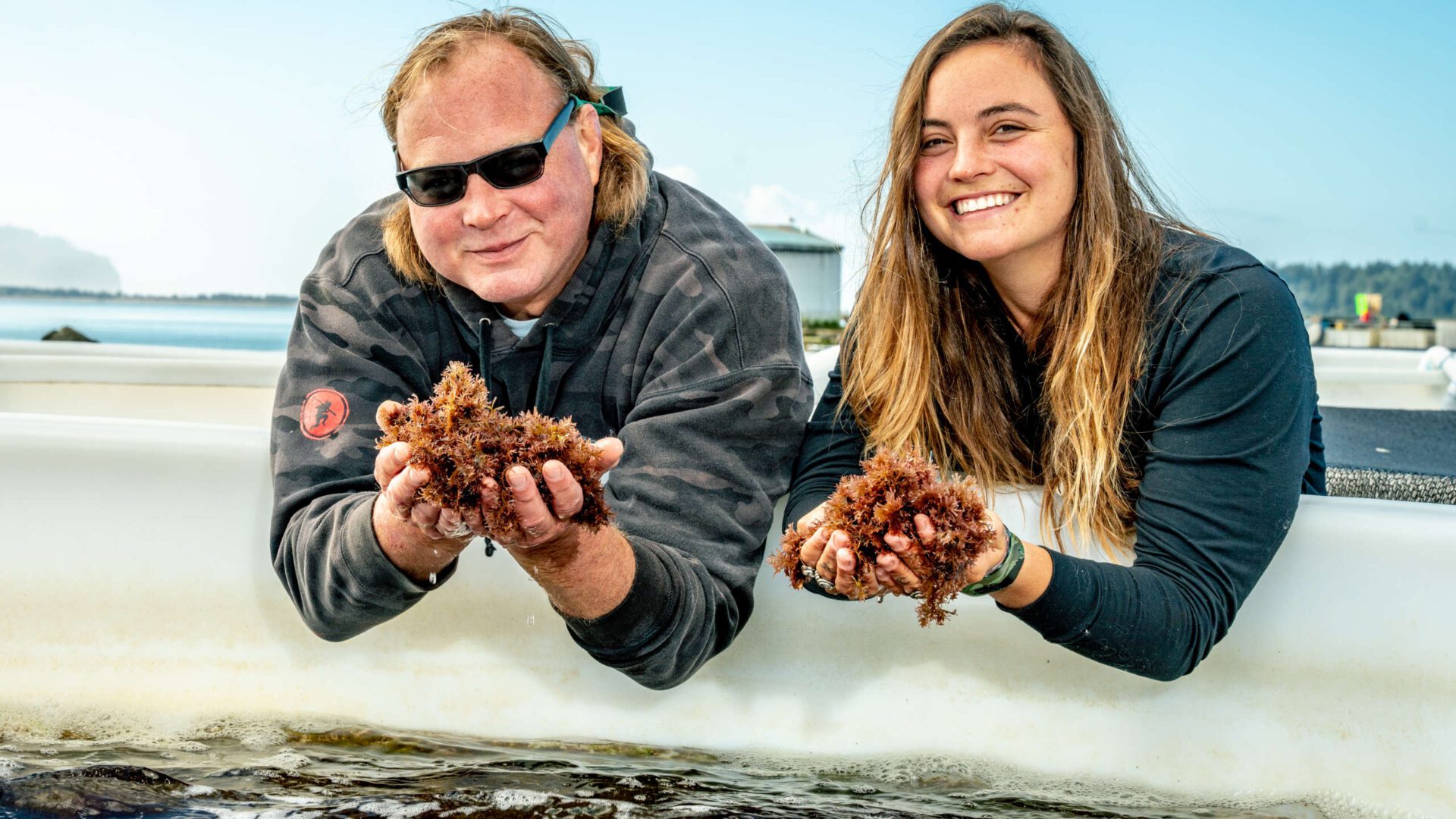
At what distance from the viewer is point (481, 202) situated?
1840mm

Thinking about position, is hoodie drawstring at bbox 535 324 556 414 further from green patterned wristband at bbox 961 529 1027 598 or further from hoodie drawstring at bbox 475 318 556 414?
green patterned wristband at bbox 961 529 1027 598

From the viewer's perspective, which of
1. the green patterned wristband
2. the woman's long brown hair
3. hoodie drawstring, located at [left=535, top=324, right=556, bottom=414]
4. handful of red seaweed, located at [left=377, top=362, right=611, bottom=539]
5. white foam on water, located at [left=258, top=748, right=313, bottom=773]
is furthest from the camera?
white foam on water, located at [left=258, top=748, right=313, bottom=773]

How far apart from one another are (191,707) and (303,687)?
0.25 meters

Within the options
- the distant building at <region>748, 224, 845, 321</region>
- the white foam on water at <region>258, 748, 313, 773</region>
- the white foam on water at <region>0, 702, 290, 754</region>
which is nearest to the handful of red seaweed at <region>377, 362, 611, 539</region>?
the white foam on water at <region>258, 748, 313, 773</region>

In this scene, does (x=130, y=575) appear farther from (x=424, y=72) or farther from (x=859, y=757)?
(x=859, y=757)

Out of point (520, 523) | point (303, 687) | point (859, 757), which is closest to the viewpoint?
point (520, 523)

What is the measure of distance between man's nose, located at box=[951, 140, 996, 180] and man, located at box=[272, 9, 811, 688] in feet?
1.24

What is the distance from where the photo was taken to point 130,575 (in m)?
2.40

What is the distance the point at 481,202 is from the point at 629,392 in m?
0.42

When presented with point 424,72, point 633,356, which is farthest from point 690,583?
point 424,72

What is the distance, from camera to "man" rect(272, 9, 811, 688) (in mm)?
1755

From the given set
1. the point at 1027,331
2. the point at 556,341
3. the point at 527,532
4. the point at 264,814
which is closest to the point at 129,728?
the point at 264,814

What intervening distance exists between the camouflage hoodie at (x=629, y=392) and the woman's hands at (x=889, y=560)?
1.02 feet

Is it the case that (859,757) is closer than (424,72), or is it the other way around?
(424,72)
